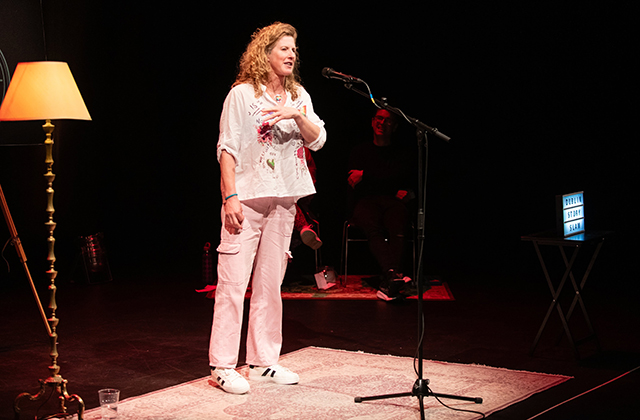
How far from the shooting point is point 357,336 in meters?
3.84

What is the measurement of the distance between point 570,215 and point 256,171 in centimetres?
162

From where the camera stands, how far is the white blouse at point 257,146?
2729 mm

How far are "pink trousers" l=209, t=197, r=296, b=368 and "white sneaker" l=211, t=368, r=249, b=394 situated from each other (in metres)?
0.03

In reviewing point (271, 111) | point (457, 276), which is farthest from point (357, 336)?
point (457, 276)

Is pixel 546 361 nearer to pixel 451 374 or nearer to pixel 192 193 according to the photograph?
pixel 451 374

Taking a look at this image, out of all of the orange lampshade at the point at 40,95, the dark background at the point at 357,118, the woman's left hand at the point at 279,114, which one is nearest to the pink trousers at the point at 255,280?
the woman's left hand at the point at 279,114

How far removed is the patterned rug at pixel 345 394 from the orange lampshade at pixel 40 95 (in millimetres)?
1089

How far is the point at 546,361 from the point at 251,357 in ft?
4.61

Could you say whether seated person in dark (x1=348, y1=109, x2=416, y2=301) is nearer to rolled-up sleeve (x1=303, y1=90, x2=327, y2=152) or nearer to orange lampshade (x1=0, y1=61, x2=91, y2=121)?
rolled-up sleeve (x1=303, y1=90, x2=327, y2=152)

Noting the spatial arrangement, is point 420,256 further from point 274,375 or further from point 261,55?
point 261,55

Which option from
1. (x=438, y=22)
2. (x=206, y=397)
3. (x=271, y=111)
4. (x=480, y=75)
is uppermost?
(x=438, y=22)

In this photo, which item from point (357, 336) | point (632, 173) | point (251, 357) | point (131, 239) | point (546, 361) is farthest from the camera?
point (131, 239)

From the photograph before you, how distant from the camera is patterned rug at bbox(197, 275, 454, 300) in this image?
4914mm

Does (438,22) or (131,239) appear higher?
(438,22)
